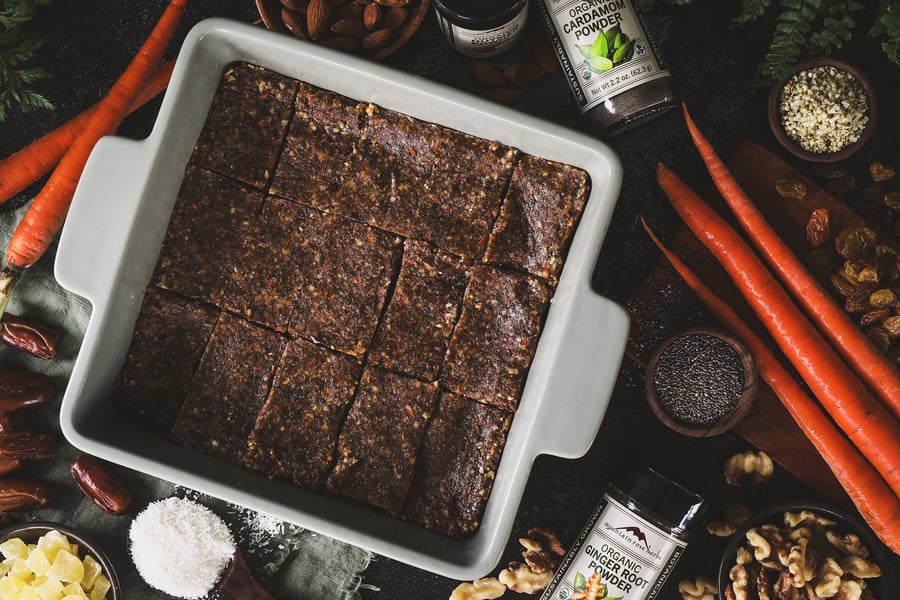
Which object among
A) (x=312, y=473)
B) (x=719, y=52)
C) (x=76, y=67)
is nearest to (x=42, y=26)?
(x=76, y=67)

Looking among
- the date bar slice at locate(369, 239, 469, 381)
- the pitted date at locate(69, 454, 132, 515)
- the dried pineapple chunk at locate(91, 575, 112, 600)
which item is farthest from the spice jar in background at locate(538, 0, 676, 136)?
the dried pineapple chunk at locate(91, 575, 112, 600)

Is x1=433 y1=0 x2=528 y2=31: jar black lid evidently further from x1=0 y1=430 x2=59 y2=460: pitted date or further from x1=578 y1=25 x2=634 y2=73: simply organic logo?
x1=0 y1=430 x2=59 y2=460: pitted date

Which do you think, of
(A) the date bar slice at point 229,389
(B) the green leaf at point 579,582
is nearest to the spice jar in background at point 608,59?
(A) the date bar slice at point 229,389

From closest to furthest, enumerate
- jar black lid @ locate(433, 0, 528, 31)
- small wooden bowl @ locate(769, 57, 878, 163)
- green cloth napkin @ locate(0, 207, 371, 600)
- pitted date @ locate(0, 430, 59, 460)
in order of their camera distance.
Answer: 1. jar black lid @ locate(433, 0, 528, 31)
2. small wooden bowl @ locate(769, 57, 878, 163)
3. pitted date @ locate(0, 430, 59, 460)
4. green cloth napkin @ locate(0, 207, 371, 600)

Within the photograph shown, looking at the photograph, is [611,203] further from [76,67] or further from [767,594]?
[76,67]

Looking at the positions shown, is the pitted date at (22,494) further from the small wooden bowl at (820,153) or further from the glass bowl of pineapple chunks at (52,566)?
the small wooden bowl at (820,153)

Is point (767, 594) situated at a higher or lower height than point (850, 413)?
lower
